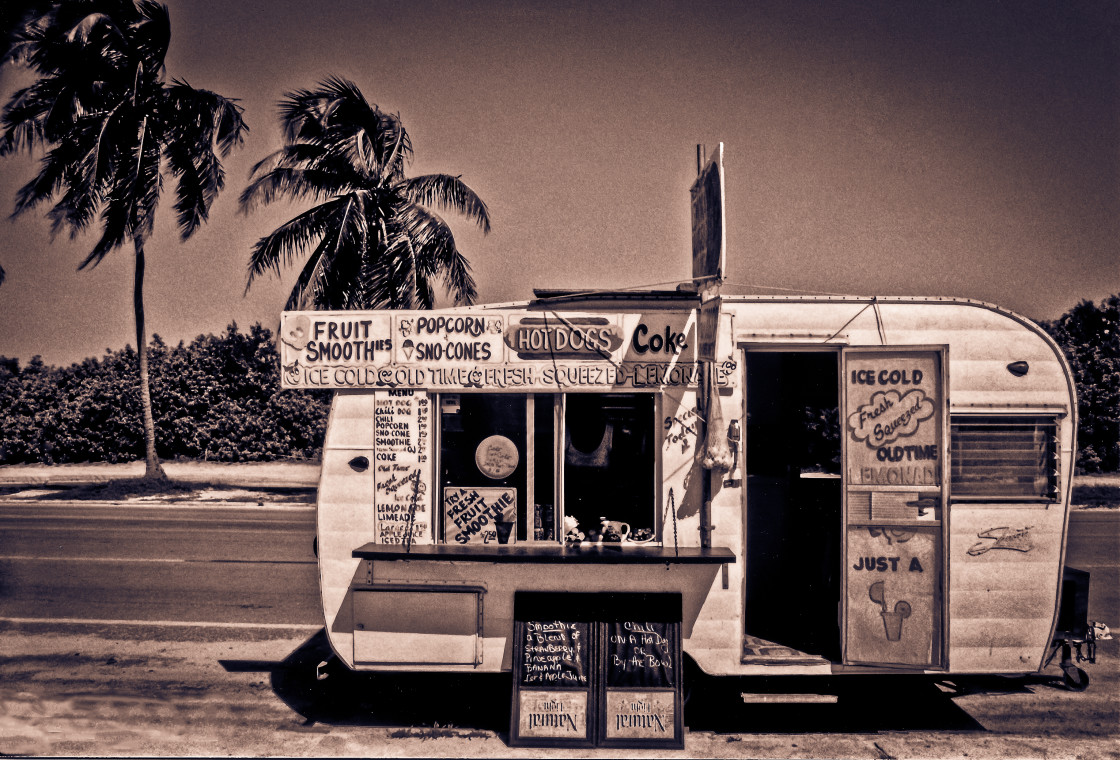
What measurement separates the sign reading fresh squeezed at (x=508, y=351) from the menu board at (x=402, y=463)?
0.15 m

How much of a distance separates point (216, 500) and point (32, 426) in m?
11.6

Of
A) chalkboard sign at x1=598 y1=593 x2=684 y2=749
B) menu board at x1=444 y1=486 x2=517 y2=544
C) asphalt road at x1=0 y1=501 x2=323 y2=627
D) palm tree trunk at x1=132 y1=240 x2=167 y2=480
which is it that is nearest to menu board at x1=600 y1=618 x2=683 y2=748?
chalkboard sign at x1=598 y1=593 x2=684 y2=749

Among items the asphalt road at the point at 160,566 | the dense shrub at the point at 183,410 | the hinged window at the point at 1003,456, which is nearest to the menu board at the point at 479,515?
the hinged window at the point at 1003,456

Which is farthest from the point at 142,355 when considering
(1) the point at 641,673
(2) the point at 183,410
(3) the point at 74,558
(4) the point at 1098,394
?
(4) the point at 1098,394

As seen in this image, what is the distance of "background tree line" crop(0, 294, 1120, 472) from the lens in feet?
84.9

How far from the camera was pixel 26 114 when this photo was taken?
18125 mm

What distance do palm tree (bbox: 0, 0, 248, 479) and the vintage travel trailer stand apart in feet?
48.1

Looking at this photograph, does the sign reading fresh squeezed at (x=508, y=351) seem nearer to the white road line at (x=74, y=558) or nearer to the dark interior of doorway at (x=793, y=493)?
the dark interior of doorway at (x=793, y=493)

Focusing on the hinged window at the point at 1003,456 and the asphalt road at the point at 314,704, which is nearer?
the asphalt road at the point at 314,704

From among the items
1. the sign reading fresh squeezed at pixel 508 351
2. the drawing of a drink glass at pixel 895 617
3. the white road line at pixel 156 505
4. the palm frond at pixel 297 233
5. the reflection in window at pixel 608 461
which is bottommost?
the white road line at pixel 156 505

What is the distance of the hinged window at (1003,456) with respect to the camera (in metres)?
5.75

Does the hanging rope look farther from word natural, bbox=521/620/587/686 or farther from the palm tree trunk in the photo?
the palm tree trunk

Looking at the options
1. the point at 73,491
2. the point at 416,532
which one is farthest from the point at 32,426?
the point at 416,532

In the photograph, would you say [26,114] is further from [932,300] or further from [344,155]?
[932,300]
